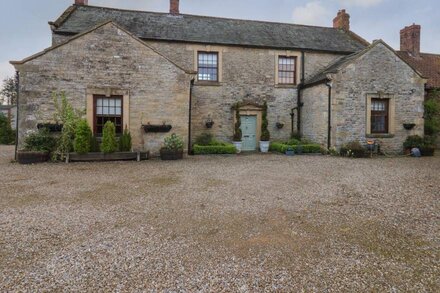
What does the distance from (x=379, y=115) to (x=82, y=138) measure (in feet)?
47.8

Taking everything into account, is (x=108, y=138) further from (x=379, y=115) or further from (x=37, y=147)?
(x=379, y=115)

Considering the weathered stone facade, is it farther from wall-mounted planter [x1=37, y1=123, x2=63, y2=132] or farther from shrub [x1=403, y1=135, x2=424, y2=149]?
wall-mounted planter [x1=37, y1=123, x2=63, y2=132]

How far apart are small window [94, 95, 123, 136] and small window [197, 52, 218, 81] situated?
5.26m

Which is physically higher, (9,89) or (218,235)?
(9,89)

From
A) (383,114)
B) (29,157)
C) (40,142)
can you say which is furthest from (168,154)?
(383,114)

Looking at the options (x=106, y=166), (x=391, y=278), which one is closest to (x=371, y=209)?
(x=391, y=278)

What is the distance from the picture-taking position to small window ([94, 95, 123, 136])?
12.3m

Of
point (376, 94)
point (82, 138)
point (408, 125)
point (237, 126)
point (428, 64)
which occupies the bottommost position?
point (82, 138)

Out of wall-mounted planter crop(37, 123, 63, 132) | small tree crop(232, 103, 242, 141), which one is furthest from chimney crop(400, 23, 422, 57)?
wall-mounted planter crop(37, 123, 63, 132)

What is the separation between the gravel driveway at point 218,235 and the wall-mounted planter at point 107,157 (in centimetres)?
331

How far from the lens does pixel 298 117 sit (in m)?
16.7

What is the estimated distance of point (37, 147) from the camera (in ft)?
35.7

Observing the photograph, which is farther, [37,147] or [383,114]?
[383,114]

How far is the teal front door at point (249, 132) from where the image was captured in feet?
53.2
